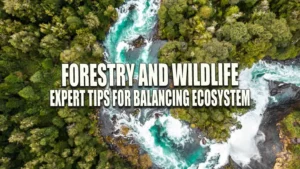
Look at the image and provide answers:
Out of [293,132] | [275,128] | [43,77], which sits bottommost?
[293,132]

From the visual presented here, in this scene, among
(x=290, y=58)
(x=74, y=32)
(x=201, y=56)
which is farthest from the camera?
(x=290, y=58)

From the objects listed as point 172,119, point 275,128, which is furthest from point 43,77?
point 275,128

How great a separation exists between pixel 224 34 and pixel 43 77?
1576 centimetres

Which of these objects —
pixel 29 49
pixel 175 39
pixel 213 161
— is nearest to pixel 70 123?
pixel 29 49

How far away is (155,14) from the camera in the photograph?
2573cm

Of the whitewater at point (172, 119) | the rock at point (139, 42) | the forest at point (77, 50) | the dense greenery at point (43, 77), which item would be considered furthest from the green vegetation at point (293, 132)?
the dense greenery at point (43, 77)

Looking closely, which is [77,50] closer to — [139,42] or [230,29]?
[139,42]

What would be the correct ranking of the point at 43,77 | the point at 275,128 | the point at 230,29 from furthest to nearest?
1. the point at 275,128
2. the point at 43,77
3. the point at 230,29

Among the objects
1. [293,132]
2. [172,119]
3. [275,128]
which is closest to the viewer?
[293,132]

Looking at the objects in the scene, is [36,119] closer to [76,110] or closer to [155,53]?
[76,110]

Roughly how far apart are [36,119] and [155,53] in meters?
12.2

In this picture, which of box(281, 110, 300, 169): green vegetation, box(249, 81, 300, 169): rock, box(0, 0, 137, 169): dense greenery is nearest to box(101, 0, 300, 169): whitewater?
box(249, 81, 300, 169): rock

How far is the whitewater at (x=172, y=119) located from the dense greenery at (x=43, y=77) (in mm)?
2882

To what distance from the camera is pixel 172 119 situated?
25.8 meters
